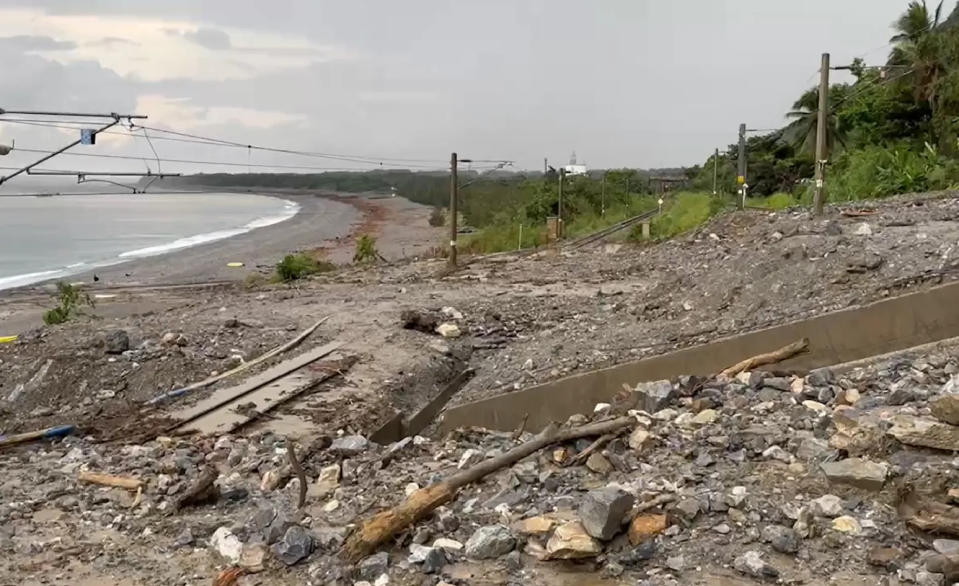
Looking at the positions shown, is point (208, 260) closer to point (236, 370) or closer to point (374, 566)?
point (236, 370)

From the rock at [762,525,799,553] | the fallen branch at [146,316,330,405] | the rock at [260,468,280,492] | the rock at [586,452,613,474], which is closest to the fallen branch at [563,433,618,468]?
the rock at [586,452,613,474]

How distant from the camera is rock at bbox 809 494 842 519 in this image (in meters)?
4.20

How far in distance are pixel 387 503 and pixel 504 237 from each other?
2399cm

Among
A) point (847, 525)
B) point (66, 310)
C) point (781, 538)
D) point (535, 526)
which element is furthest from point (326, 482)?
point (66, 310)

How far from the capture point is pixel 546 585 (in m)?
4.02

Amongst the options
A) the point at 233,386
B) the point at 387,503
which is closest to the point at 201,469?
the point at 387,503

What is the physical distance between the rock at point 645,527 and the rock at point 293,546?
71.5 inches

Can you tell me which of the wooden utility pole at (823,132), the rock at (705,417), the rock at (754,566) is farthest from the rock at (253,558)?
the wooden utility pole at (823,132)

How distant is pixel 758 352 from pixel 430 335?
19.4ft

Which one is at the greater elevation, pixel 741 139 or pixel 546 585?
pixel 741 139

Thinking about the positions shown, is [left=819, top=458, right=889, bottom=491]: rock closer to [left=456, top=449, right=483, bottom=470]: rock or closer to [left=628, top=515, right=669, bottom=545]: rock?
[left=628, top=515, right=669, bottom=545]: rock

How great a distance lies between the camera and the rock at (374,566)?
4285mm

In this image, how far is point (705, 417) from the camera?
5.66m

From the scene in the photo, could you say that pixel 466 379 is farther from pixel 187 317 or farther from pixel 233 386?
pixel 187 317
